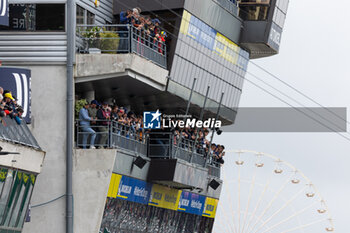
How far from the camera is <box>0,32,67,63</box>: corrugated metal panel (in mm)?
42625

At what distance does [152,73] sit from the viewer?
4559 cm

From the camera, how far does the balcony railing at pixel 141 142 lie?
42.7 metres

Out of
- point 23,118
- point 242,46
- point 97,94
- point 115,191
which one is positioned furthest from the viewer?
point 242,46

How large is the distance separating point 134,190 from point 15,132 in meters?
10.5

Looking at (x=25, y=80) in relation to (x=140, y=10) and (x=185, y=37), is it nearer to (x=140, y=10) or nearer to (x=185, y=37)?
(x=140, y=10)

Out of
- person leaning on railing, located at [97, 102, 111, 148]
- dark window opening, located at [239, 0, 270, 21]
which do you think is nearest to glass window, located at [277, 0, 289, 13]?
dark window opening, located at [239, 0, 270, 21]

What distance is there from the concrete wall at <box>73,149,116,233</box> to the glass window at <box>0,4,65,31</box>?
16.9 feet

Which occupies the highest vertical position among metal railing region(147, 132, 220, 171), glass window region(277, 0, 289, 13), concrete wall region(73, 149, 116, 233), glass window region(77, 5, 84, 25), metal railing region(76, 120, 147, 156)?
glass window region(277, 0, 289, 13)

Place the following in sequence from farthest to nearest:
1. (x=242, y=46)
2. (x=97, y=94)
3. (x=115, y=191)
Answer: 1. (x=242, y=46)
2. (x=97, y=94)
3. (x=115, y=191)

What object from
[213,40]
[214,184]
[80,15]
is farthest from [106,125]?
[214,184]

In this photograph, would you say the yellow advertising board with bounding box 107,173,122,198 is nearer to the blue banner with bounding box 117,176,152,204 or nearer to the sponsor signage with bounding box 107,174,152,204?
the sponsor signage with bounding box 107,174,152,204

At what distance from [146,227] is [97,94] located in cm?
641

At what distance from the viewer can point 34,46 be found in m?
42.8

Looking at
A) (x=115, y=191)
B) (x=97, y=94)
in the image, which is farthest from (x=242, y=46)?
(x=115, y=191)
